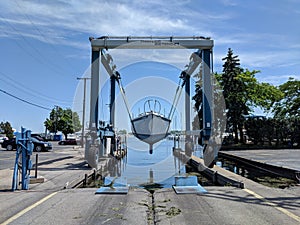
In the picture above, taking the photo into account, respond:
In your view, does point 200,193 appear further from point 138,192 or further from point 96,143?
point 96,143

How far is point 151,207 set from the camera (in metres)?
5.88

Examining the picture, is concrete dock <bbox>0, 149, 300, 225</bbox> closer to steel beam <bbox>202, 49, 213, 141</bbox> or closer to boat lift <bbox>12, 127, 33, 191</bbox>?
boat lift <bbox>12, 127, 33, 191</bbox>

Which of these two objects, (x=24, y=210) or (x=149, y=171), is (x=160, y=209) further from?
(x=149, y=171)

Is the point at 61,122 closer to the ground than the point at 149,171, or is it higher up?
higher up

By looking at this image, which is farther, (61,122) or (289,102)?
(61,122)

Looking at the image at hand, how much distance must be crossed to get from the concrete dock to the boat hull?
1635cm

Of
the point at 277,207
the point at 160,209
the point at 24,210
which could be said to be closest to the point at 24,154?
the point at 24,210

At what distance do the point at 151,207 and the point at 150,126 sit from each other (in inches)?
718

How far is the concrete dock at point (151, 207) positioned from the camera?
4988mm

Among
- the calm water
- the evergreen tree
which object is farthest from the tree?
the evergreen tree

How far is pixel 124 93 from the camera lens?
79.4 feet

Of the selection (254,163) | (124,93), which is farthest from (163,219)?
(124,93)

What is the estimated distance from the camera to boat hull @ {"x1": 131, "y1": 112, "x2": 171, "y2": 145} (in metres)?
24.1

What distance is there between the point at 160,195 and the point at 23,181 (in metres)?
3.81
